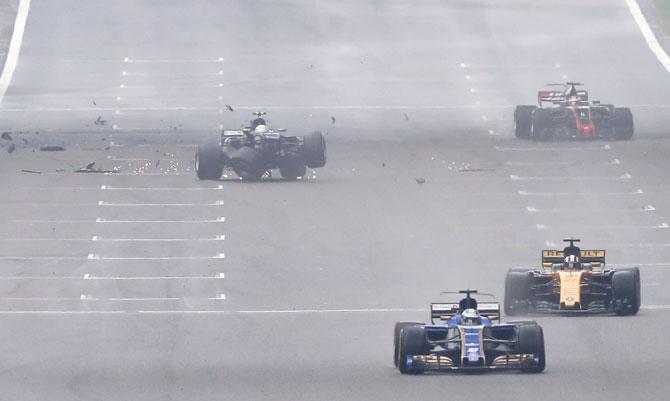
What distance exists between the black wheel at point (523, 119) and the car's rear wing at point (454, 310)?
31476mm

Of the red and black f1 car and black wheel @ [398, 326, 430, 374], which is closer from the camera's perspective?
black wheel @ [398, 326, 430, 374]

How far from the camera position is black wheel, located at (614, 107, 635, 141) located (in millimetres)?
68562

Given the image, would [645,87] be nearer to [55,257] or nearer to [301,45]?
[301,45]

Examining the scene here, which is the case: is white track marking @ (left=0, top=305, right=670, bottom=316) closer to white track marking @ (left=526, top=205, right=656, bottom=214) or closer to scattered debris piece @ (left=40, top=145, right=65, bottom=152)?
white track marking @ (left=526, top=205, right=656, bottom=214)

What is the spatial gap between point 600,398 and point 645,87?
4683 centimetres

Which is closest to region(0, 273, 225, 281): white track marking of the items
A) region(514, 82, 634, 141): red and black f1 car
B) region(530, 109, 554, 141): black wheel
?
region(530, 109, 554, 141): black wheel

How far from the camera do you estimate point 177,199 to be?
5962cm

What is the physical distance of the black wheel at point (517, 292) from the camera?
4269cm

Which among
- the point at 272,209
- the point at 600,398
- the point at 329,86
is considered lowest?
the point at 600,398

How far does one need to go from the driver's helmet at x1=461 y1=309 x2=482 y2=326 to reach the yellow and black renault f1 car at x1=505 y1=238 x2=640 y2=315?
18.9ft

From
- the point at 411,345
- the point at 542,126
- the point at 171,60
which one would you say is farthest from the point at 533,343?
the point at 171,60

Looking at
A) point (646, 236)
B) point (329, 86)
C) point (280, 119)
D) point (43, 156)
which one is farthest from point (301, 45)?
point (646, 236)

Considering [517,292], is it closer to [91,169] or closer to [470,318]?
[470,318]

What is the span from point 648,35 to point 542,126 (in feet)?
66.4
